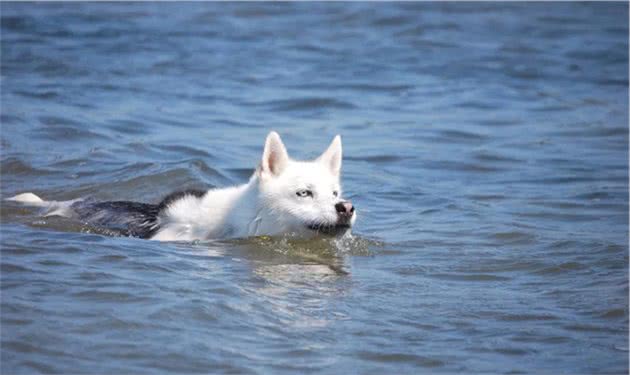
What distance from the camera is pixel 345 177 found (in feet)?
37.2

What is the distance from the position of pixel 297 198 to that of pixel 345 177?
3704 millimetres

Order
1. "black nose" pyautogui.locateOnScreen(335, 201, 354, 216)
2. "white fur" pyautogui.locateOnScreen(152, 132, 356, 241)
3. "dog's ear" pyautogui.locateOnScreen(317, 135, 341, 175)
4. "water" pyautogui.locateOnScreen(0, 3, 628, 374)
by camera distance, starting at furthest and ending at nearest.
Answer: "dog's ear" pyautogui.locateOnScreen(317, 135, 341, 175) < "white fur" pyautogui.locateOnScreen(152, 132, 356, 241) < "black nose" pyautogui.locateOnScreen(335, 201, 354, 216) < "water" pyautogui.locateOnScreen(0, 3, 628, 374)

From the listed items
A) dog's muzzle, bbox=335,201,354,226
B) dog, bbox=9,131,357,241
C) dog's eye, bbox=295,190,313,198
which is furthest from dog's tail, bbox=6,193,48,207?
dog's muzzle, bbox=335,201,354,226

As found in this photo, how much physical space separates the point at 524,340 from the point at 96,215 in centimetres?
426

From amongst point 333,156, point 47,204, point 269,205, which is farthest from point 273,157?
point 47,204

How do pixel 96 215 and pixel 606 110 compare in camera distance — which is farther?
pixel 606 110

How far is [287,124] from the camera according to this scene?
1407 centimetres

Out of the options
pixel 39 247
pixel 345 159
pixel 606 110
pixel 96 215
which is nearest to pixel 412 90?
pixel 606 110

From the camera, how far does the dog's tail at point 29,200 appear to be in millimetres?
9289

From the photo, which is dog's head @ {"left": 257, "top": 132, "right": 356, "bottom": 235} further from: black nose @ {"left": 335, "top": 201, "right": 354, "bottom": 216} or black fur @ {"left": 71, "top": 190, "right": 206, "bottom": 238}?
black fur @ {"left": 71, "top": 190, "right": 206, "bottom": 238}

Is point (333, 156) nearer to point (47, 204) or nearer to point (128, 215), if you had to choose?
point (128, 215)

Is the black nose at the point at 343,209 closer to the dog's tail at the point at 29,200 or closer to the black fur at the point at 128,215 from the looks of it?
the black fur at the point at 128,215

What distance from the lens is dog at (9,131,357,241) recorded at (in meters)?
7.64

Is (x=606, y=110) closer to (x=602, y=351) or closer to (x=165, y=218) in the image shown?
(x=165, y=218)
